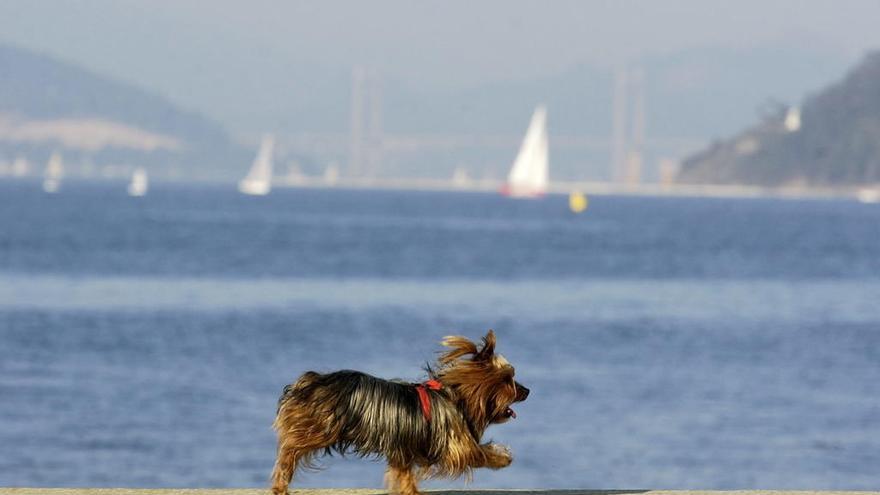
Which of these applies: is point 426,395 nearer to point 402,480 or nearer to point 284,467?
point 402,480

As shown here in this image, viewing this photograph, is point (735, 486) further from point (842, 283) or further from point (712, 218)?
point (712, 218)

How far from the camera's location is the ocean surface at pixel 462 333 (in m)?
17.4

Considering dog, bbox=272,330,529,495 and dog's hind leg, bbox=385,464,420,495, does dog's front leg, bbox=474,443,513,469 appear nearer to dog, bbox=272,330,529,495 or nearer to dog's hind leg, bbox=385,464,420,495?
dog, bbox=272,330,529,495

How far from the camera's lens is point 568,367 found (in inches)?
1075

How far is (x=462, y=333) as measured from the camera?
33031mm

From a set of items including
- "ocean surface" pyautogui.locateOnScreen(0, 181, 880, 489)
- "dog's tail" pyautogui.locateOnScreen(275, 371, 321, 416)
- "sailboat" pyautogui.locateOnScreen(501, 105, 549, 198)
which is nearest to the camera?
"dog's tail" pyautogui.locateOnScreen(275, 371, 321, 416)

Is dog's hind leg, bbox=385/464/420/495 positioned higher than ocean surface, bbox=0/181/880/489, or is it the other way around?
dog's hind leg, bbox=385/464/420/495

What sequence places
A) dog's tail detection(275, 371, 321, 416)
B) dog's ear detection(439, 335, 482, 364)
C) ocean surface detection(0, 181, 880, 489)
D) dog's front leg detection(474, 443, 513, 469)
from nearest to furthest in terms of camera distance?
1. dog's ear detection(439, 335, 482, 364)
2. dog's tail detection(275, 371, 321, 416)
3. dog's front leg detection(474, 443, 513, 469)
4. ocean surface detection(0, 181, 880, 489)

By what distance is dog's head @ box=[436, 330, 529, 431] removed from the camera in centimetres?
731

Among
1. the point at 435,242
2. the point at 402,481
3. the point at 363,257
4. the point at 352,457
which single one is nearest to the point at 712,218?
the point at 435,242

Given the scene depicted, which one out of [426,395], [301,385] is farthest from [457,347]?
[301,385]

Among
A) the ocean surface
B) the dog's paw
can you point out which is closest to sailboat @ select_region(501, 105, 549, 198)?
the ocean surface

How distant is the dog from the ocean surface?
1.79 metres

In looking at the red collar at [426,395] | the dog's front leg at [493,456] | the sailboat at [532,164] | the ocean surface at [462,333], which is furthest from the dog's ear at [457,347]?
the sailboat at [532,164]
